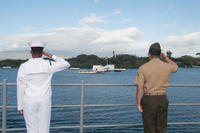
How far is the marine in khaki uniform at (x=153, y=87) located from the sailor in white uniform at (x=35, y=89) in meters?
1.24

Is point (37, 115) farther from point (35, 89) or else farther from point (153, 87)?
point (153, 87)

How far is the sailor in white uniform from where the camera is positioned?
3.10 metres

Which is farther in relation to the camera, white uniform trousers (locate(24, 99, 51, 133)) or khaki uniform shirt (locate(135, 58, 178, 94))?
khaki uniform shirt (locate(135, 58, 178, 94))

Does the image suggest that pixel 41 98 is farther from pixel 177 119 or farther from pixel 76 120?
pixel 177 119

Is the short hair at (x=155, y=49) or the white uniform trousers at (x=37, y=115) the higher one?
the short hair at (x=155, y=49)

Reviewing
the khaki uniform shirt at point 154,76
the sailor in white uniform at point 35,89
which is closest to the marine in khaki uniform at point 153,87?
the khaki uniform shirt at point 154,76

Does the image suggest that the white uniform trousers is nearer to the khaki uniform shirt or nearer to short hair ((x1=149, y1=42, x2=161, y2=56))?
the khaki uniform shirt

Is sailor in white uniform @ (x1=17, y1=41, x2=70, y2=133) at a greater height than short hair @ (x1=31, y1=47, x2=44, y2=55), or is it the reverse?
short hair @ (x1=31, y1=47, x2=44, y2=55)

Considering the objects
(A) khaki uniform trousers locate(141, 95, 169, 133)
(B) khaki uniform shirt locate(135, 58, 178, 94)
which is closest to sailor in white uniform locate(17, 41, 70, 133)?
(B) khaki uniform shirt locate(135, 58, 178, 94)

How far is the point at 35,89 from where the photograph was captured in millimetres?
3107

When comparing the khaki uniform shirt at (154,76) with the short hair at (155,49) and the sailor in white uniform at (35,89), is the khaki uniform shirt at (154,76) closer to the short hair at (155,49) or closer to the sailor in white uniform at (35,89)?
the short hair at (155,49)

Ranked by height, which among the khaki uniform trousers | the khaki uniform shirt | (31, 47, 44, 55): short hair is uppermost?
(31, 47, 44, 55): short hair

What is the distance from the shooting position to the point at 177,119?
1709cm

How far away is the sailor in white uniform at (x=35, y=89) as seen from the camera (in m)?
3.10
